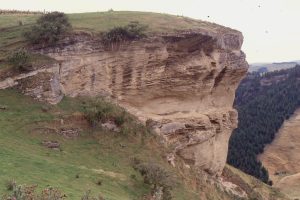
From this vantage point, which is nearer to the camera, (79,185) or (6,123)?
(79,185)

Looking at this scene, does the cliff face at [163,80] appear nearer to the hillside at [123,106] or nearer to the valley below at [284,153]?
the hillside at [123,106]

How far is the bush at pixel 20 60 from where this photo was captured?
26.2 meters

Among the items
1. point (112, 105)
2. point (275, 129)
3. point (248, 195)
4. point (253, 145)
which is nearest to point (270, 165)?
point (253, 145)

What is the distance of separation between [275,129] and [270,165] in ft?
34.5

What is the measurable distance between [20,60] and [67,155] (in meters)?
5.97

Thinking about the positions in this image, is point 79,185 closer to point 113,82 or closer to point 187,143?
point 113,82

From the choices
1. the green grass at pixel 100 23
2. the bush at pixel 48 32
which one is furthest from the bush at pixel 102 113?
the green grass at pixel 100 23

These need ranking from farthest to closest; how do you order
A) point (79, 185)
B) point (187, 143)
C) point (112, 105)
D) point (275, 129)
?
point (275, 129), point (187, 143), point (112, 105), point (79, 185)

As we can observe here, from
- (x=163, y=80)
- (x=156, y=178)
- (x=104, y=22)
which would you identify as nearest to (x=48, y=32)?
(x=104, y=22)

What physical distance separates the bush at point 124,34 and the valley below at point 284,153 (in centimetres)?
4357

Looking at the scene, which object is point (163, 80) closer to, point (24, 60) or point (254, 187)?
point (24, 60)

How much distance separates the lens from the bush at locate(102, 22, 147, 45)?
94.5 ft

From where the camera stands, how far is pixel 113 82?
96.2 feet

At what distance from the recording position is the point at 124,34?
29.2 meters
